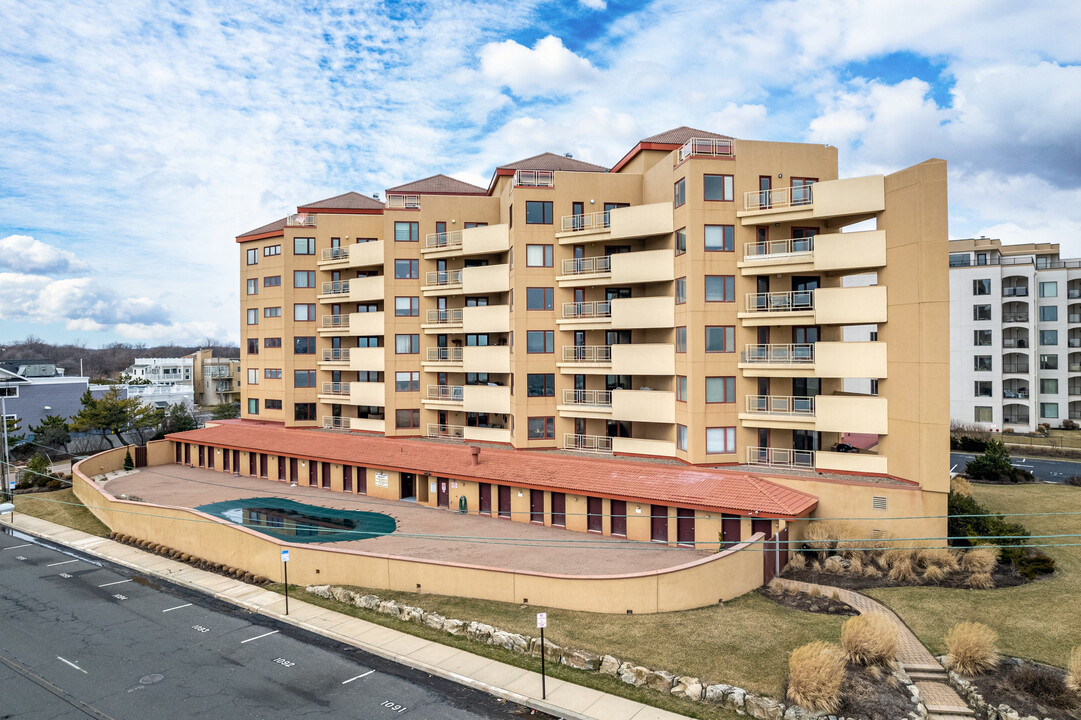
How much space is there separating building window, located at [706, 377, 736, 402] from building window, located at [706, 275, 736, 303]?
13.6ft

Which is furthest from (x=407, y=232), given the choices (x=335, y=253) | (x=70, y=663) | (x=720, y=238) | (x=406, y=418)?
(x=70, y=663)

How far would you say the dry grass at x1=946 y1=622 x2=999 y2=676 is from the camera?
674 inches

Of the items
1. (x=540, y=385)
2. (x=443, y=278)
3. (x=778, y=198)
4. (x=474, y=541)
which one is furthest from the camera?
(x=443, y=278)

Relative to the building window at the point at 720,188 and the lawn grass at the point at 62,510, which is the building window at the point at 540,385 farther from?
the lawn grass at the point at 62,510

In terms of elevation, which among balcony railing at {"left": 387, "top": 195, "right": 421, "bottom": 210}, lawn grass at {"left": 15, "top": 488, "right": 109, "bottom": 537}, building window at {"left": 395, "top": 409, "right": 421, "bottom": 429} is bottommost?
lawn grass at {"left": 15, "top": 488, "right": 109, "bottom": 537}

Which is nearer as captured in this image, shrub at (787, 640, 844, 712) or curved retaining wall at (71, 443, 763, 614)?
shrub at (787, 640, 844, 712)

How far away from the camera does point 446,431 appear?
4409 cm

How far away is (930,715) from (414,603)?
17.2 m

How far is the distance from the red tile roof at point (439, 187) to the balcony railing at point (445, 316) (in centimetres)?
886

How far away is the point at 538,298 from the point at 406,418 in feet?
48.7

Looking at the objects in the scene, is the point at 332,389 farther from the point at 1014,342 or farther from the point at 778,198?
the point at 1014,342

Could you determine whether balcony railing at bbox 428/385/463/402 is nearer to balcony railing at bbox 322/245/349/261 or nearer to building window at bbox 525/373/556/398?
building window at bbox 525/373/556/398

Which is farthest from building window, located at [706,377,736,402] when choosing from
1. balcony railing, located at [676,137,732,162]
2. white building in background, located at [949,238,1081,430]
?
white building in background, located at [949,238,1081,430]

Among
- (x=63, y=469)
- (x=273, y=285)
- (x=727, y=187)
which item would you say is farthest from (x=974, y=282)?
(x=63, y=469)
